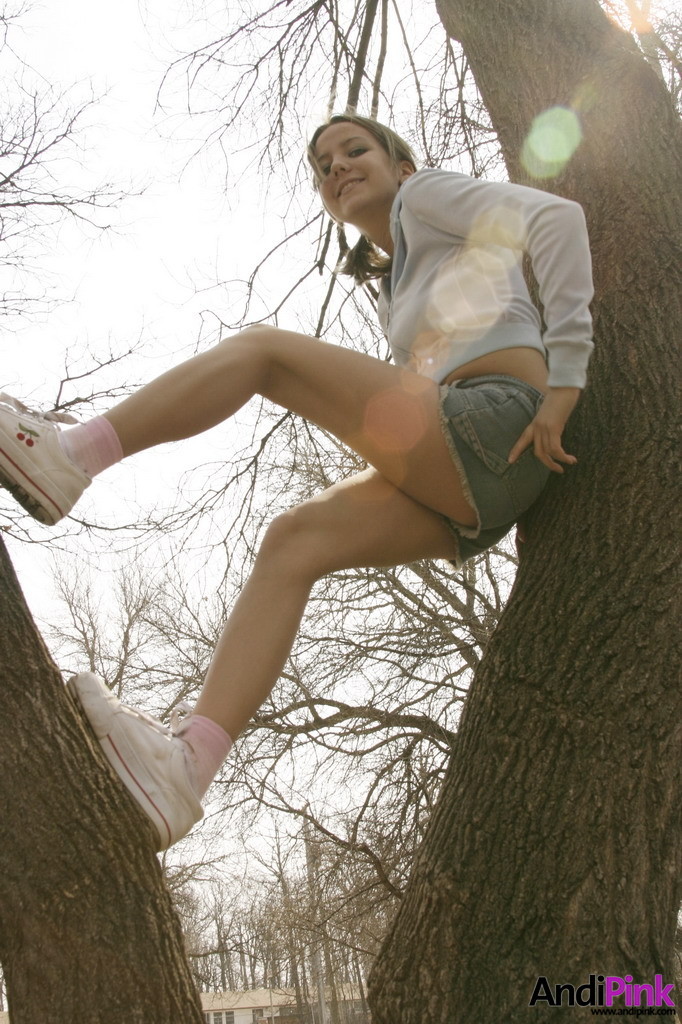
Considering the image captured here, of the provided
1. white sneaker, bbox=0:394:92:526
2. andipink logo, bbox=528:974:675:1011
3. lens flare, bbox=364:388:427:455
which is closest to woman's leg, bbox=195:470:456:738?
lens flare, bbox=364:388:427:455

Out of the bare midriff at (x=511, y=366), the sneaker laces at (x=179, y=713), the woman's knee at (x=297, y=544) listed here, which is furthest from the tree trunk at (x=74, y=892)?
the bare midriff at (x=511, y=366)

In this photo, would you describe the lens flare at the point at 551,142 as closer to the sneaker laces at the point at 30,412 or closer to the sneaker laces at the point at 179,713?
the sneaker laces at the point at 30,412

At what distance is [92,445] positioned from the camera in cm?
177

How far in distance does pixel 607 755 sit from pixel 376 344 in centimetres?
394

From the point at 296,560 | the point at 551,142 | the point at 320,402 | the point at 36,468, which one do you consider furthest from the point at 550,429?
the point at 551,142

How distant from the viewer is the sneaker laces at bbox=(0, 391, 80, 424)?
1.78 m

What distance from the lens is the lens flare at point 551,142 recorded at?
255cm

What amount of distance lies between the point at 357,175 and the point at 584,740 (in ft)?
5.24

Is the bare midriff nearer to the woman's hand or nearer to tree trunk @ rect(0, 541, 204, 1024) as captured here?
the woman's hand

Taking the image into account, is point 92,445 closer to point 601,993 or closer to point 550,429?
point 550,429

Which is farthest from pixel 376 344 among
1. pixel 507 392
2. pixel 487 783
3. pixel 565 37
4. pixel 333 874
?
pixel 333 874

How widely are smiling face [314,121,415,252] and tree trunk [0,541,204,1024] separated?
156cm

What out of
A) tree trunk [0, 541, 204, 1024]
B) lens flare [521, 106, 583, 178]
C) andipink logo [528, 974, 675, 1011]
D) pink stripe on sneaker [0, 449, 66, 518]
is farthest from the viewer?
lens flare [521, 106, 583, 178]

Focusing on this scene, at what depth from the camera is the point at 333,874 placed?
880 cm
